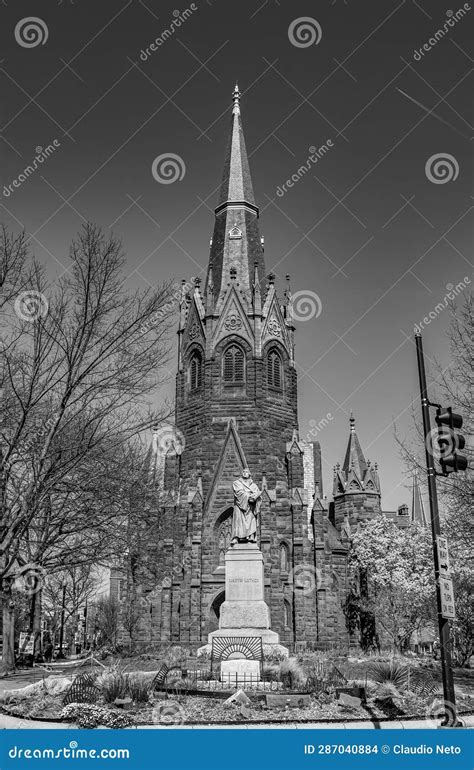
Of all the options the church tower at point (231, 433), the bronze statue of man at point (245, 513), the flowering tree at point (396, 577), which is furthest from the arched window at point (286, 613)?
the bronze statue of man at point (245, 513)

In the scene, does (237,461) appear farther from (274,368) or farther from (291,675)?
(291,675)

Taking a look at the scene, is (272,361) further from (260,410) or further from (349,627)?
(349,627)

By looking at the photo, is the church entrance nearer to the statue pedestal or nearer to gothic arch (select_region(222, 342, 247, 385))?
gothic arch (select_region(222, 342, 247, 385))

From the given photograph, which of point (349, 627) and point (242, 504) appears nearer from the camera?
point (242, 504)

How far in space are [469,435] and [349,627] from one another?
1127 inches

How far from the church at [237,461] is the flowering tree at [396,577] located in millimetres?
1512

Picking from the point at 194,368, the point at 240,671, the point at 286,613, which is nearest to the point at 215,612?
the point at 286,613

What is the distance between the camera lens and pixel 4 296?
11438 millimetres

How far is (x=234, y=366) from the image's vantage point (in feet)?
136

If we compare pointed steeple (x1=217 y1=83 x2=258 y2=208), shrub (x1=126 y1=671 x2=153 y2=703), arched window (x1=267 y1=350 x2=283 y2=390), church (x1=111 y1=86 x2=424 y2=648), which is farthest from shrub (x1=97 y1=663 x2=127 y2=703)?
pointed steeple (x1=217 y1=83 x2=258 y2=208)

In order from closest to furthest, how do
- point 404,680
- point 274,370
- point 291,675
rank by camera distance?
point 404,680
point 291,675
point 274,370

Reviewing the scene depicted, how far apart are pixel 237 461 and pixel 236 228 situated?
1565 cm

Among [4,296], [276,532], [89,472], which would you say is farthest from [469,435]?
[276,532]

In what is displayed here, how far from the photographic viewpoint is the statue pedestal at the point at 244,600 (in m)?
18.1
